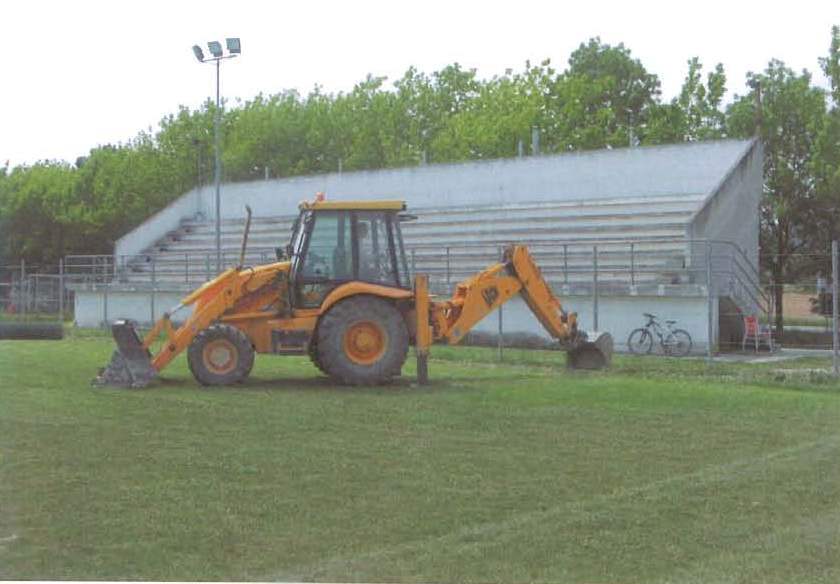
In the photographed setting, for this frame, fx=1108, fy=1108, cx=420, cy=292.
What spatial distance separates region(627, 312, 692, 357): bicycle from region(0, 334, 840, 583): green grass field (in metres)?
5.78

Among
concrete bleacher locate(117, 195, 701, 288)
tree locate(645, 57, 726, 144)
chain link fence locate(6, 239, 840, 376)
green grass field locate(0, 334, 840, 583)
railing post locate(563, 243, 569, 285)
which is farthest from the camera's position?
tree locate(645, 57, 726, 144)

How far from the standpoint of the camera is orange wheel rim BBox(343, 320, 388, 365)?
40.7 ft

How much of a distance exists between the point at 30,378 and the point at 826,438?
8.90 m

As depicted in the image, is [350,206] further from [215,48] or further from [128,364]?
[215,48]

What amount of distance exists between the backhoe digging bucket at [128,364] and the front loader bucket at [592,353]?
5.43 metres

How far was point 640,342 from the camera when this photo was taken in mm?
18266

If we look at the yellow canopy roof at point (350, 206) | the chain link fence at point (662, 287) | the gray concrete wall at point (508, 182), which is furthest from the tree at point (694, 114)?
the yellow canopy roof at point (350, 206)

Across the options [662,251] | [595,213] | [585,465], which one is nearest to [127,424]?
[585,465]

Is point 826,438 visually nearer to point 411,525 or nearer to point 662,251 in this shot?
point 411,525

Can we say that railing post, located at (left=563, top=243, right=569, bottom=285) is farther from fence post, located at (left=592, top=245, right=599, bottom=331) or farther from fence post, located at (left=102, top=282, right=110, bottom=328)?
fence post, located at (left=102, top=282, right=110, bottom=328)

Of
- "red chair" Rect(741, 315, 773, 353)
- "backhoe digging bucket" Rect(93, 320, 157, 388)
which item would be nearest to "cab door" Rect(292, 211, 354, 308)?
"backhoe digging bucket" Rect(93, 320, 157, 388)

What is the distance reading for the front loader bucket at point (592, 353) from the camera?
14.4 m

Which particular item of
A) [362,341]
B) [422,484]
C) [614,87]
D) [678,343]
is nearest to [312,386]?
[362,341]

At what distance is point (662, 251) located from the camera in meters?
20.2
